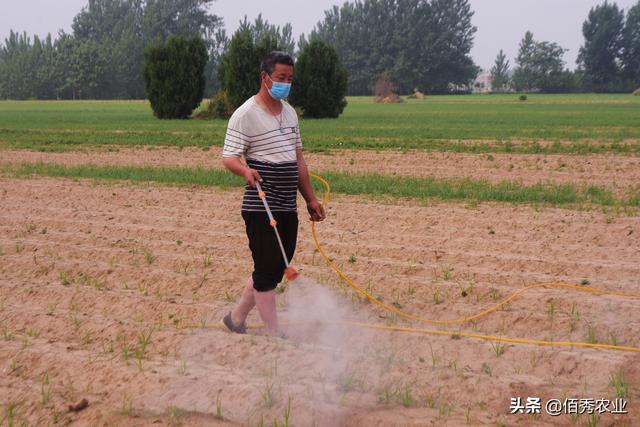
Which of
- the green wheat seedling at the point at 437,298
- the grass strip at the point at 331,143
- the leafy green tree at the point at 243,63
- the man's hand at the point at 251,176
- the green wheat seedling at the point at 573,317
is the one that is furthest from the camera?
the leafy green tree at the point at 243,63

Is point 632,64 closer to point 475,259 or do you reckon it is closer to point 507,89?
point 507,89

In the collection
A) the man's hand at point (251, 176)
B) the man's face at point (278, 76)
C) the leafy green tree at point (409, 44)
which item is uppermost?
the leafy green tree at point (409, 44)

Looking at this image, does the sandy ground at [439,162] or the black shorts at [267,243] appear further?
the sandy ground at [439,162]

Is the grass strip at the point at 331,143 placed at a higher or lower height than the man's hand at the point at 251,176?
lower

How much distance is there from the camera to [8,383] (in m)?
4.23

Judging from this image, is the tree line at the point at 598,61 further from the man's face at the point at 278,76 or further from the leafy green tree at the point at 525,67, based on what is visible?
the man's face at the point at 278,76

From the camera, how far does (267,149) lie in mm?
4520

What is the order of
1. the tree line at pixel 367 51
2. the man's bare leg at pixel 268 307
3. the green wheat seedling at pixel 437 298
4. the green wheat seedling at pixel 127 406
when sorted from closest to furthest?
1. the green wheat seedling at pixel 127 406
2. the man's bare leg at pixel 268 307
3. the green wheat seedling at pixel 437 298
4. the tree line at pixel 367 51

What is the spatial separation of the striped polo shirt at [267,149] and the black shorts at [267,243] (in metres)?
0.06

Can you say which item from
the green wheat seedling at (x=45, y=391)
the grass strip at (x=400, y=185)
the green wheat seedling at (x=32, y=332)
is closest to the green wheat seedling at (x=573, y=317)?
the green wheat seedling at (x=45, y=391)

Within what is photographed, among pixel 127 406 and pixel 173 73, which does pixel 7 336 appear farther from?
pixel 173 73

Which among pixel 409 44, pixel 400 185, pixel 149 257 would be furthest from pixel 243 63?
pixel 409 44

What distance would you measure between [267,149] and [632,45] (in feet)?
341

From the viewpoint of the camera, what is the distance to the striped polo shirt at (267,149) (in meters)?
4.46
